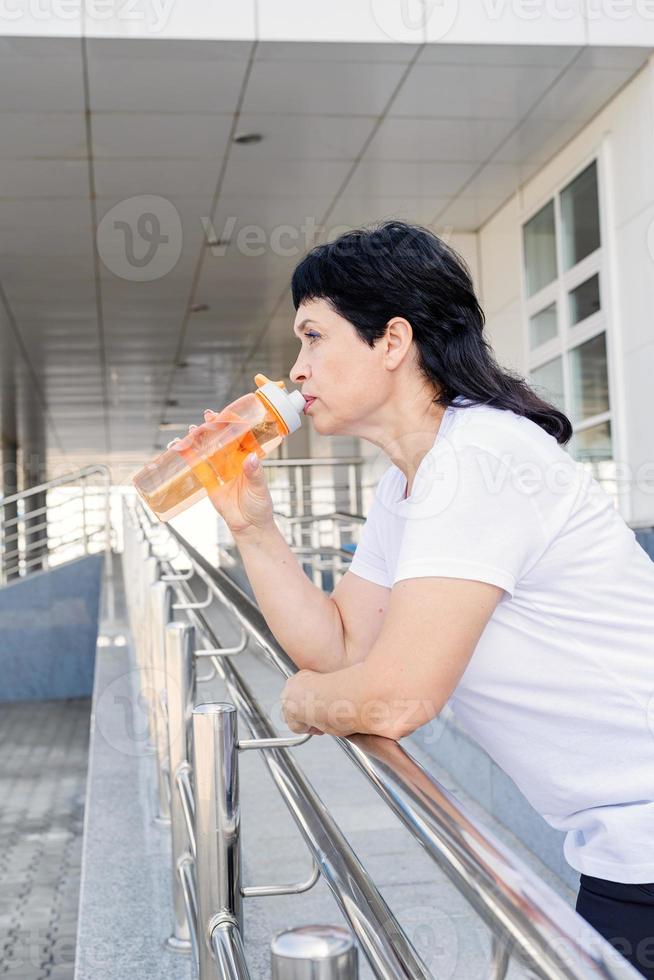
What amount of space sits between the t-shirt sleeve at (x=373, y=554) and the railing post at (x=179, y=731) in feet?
2.51

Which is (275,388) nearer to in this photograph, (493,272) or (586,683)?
(586,683)

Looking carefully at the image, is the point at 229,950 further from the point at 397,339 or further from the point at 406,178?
the point at 406,178

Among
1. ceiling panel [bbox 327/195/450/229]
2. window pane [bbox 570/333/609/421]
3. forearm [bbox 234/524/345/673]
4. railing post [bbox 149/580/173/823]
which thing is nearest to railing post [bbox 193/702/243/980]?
forearm [bbox 234/524/345/673]

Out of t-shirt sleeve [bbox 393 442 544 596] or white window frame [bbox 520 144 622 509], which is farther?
white window frame [bbox 520 144 622 509]

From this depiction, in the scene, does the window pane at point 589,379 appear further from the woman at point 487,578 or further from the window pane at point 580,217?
the woman at point 487,578

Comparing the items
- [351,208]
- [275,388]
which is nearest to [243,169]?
[351,208]

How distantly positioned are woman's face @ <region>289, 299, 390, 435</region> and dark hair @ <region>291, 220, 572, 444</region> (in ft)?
0.05

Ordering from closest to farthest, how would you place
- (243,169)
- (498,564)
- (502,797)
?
(498,564)
(502,797)
(243,169)

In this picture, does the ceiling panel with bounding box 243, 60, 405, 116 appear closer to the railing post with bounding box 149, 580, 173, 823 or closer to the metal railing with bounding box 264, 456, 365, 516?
the railing post with bounding box 149, 580, 173, 823

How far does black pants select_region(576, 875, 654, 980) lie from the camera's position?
97 cm

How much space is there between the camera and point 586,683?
97cm

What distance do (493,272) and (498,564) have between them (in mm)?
6716

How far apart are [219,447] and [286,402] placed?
11 cm

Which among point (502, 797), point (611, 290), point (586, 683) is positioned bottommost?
point (502, 797)
